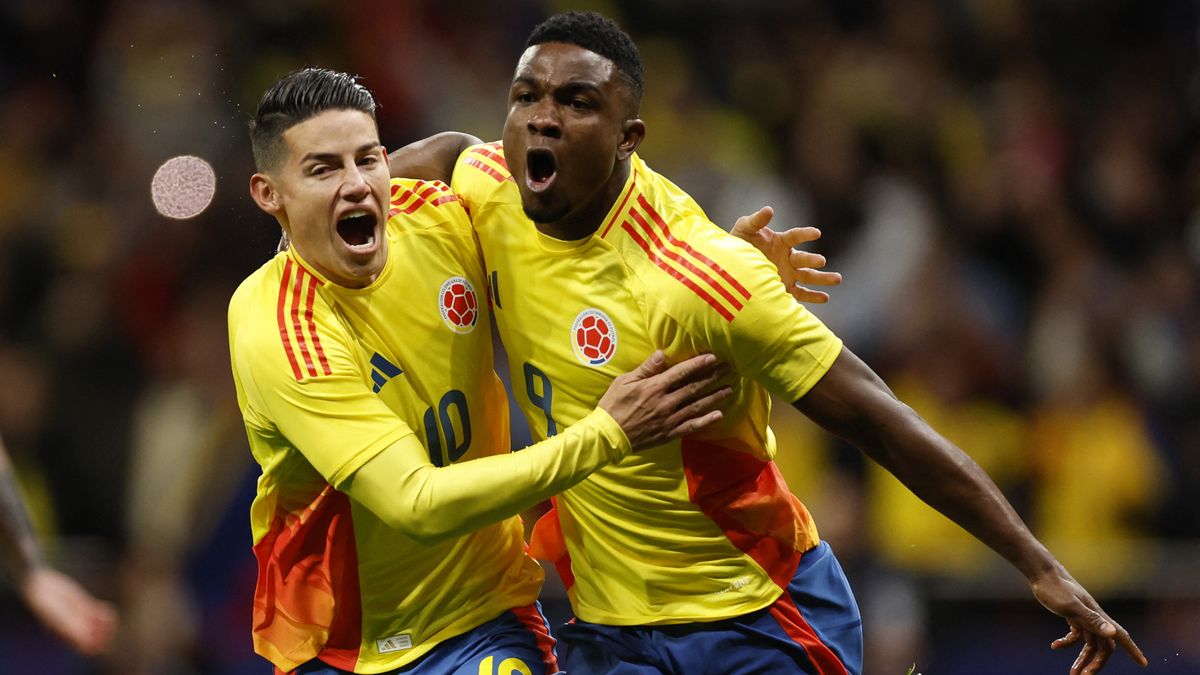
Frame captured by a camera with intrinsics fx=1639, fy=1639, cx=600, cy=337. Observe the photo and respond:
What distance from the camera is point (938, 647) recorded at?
21.7 feet

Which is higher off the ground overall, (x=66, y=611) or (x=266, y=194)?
(x=266, y=194)

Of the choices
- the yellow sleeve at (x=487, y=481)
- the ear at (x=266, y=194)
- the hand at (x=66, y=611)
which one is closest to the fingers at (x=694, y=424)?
the yellow sleeve at (x=487, y=481)

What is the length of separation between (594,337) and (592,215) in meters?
0.30

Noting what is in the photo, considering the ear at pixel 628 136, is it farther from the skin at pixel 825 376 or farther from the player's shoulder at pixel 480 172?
the player's shoulder at pixel 480 172

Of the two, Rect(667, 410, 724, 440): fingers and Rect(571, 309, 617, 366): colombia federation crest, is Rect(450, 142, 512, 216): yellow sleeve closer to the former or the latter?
Rect(571, 309, 617, 366): colombia federation crest

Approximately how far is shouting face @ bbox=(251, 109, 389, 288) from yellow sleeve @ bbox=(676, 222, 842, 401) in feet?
2.65

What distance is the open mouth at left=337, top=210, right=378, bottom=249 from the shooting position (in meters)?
4.01

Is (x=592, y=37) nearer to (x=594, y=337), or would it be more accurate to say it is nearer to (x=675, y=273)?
(x=675, y=273)

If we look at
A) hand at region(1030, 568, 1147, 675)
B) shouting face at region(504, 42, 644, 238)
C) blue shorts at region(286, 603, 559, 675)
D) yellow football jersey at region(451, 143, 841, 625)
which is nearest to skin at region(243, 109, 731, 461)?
yellow football jersey at region(451, 143, 841, 625)

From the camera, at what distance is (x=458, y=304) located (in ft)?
13.5

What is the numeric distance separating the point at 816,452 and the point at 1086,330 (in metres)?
1.60

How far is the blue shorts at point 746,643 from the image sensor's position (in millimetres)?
A: 4039

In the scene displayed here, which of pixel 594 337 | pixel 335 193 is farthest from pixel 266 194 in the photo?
pixel 594 337

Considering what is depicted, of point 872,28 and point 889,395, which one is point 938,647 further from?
point 872,28
